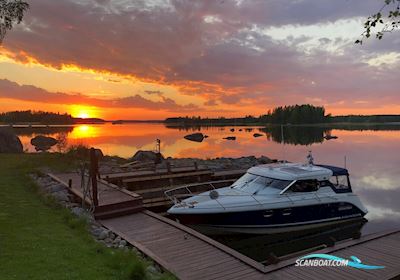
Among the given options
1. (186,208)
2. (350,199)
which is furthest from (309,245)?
(186,208)

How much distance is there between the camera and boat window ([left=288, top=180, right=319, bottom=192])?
16.3m

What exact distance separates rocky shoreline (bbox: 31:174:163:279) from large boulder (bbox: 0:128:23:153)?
15972mm

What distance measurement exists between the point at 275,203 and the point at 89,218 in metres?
8.10

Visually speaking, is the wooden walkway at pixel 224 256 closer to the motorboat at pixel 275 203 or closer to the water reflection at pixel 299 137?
the motorboat at pixel 275 203

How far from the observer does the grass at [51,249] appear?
7.63 metres

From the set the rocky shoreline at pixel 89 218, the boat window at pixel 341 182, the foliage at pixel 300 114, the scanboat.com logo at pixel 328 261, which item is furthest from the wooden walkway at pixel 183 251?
the foliage at pixel 300 114

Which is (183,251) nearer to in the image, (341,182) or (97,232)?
(97,232)

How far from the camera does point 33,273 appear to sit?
24.3 ft

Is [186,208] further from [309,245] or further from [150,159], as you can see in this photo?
[150,159]

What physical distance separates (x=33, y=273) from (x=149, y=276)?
2.51 metres

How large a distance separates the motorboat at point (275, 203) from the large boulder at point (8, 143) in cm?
2472

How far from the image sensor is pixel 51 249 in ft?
29.3

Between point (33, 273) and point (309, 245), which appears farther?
point (309, 245)

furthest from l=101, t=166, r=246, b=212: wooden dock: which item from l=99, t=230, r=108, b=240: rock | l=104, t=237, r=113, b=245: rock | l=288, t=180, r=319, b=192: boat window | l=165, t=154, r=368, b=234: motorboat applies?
l=104, t=237, r=113, b=245: rock
